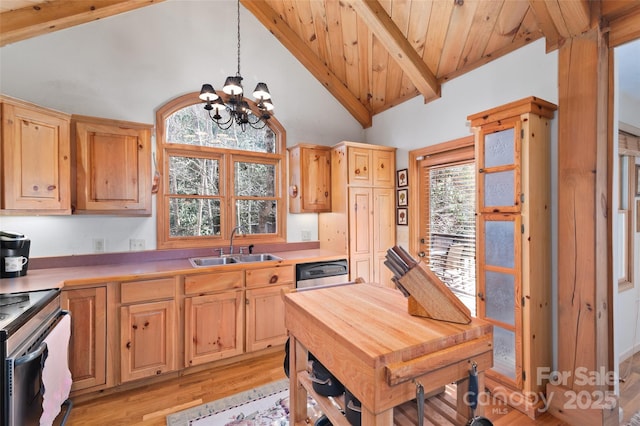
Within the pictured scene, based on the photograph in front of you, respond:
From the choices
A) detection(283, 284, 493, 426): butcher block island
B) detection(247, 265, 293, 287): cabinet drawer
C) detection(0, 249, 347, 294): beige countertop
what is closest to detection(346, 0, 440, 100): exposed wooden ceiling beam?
detection(0, 249, 347, 294): beige countertop

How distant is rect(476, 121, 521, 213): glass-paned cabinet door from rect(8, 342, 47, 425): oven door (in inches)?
119

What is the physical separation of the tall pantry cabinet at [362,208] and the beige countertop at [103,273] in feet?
1.94

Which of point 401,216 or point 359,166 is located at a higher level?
point 359,166

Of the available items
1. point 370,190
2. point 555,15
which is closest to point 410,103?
point 370,190

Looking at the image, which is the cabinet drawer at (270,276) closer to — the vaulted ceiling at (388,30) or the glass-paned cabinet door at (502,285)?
the glass-paned cabinet door at (502,285)

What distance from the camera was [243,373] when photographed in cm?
265

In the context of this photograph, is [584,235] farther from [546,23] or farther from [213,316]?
[213,316]

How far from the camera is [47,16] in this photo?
2.39 m

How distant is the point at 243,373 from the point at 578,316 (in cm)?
268

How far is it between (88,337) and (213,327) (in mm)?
920

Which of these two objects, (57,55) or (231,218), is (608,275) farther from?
(57,55)

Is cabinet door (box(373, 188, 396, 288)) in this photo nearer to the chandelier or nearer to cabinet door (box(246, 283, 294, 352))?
cabinet door (box(246, 283, 294, 352))

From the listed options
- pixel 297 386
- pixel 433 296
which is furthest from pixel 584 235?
pixel 297 386

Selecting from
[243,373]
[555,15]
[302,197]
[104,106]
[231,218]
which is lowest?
[243,373]
